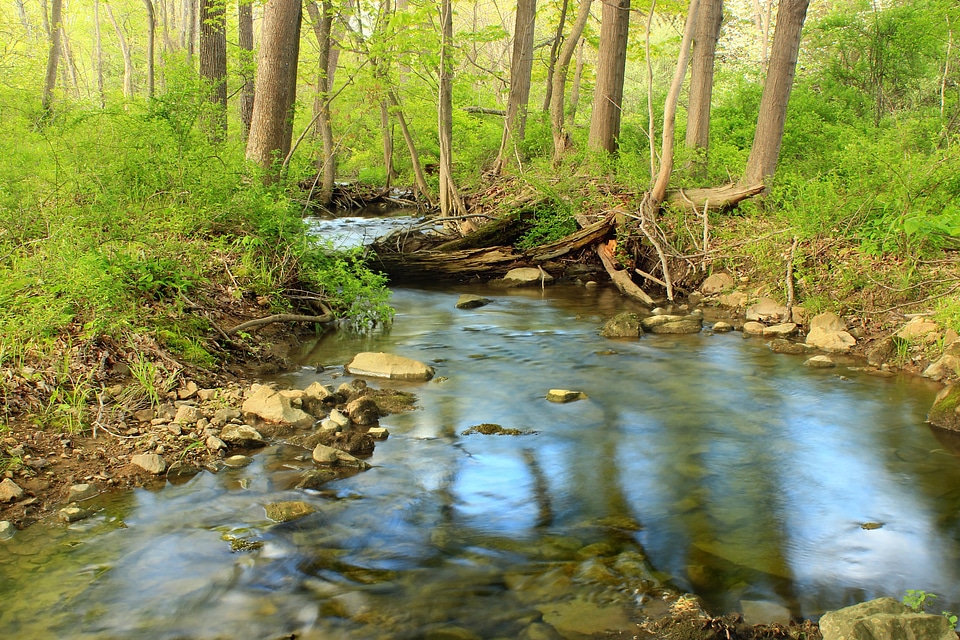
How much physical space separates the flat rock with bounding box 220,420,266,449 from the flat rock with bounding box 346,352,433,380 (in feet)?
6.92

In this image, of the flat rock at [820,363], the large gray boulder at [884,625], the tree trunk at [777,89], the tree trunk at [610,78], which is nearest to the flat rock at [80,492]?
the large gray boulder at [884,625]

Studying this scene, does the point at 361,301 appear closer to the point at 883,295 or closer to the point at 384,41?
the point at 384,41

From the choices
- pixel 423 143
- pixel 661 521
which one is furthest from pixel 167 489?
pixel 423 143

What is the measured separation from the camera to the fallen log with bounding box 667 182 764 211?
→ 1207cm

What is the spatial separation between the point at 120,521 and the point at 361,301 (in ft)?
18.0

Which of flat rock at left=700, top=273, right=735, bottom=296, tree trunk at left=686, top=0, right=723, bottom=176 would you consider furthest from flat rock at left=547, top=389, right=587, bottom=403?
tree trunk at left=686, top=0, right=723, bottom=176

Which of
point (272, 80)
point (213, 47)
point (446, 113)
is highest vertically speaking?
point (213, 47)

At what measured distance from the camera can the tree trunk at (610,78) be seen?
51.8ft

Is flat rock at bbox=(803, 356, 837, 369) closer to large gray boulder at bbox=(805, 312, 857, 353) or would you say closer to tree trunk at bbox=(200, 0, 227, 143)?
large gray boulder at bbox=(805, 312, 857, 353)

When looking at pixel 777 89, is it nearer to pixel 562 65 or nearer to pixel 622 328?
pixel 622 328

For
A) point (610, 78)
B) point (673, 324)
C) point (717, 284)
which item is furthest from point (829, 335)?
point (610, 78)

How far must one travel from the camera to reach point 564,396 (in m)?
7.14

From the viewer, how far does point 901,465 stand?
568 cm

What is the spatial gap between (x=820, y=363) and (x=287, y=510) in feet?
20.9
